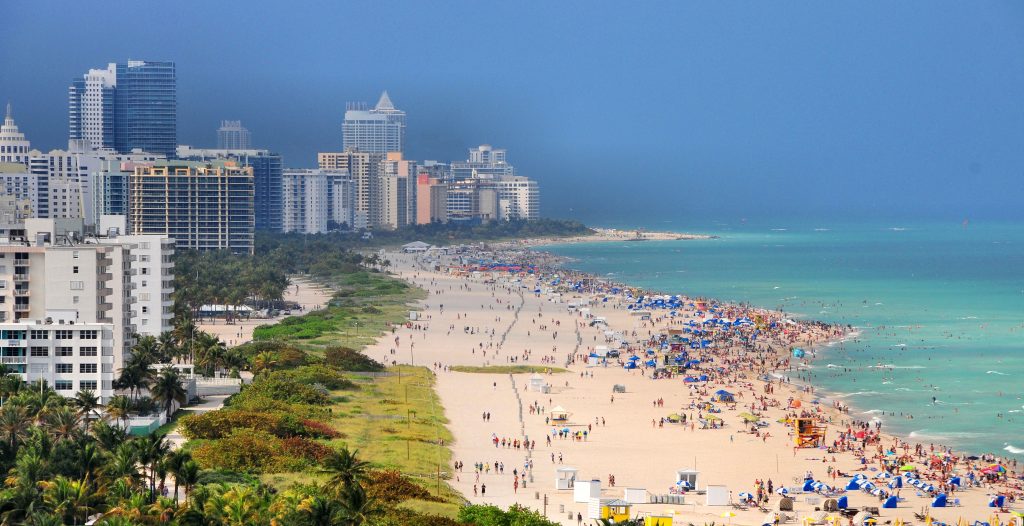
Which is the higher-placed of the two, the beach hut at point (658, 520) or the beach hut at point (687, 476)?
the beach hut at point (687, 476)

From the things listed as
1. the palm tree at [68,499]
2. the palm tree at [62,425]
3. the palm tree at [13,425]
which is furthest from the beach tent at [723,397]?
the palm tree at [68,499]

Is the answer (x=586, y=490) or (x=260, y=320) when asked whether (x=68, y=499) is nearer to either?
(x=586, y=490)

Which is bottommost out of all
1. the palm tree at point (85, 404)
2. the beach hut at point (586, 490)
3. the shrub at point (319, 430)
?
the beach hut at point (586, 490)

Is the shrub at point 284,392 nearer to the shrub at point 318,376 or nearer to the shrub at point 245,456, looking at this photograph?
the shrub at point 318,376

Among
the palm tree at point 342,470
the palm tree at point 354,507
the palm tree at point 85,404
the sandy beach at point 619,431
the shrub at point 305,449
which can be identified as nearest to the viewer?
the palm tree at point 354,507

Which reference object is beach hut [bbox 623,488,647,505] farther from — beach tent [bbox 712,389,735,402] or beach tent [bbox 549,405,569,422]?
beach tent [bbox 712,389,735,402]
